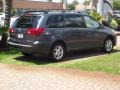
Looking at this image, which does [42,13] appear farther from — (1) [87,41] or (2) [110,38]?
(2) [110,38]

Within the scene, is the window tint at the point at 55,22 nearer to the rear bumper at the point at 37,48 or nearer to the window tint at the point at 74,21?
the window tint at the point at 74,21

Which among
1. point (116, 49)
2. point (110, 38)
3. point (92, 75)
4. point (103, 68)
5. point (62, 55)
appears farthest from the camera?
point (116, 49)

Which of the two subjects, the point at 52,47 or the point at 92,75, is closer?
the point at 92,75

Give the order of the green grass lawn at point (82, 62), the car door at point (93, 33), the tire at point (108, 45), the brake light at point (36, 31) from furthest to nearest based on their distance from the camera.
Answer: the tire at point (108, 45) → the car door at point (93, 33) → the brake light at point (36, 31) → the green grass lawn at point (82, 62)

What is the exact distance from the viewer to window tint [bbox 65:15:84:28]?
1294 centimetres

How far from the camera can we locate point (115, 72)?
10578 millimetres

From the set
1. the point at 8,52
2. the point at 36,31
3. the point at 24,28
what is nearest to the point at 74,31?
the point at 36,31

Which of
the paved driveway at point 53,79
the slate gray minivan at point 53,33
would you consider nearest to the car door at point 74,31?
the slate gray minivan at point 53,33

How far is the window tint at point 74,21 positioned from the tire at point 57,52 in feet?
2.84

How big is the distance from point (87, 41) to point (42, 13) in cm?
232

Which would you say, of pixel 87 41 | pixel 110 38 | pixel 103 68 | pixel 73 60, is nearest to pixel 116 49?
pixel 110 38

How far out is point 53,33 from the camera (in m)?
12.2

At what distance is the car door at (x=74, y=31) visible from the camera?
1285 cm

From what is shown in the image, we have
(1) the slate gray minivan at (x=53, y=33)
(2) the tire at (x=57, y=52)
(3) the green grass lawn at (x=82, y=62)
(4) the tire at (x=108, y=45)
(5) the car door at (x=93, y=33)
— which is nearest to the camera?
(3) the green grass lawn at (x=82, y=62)
